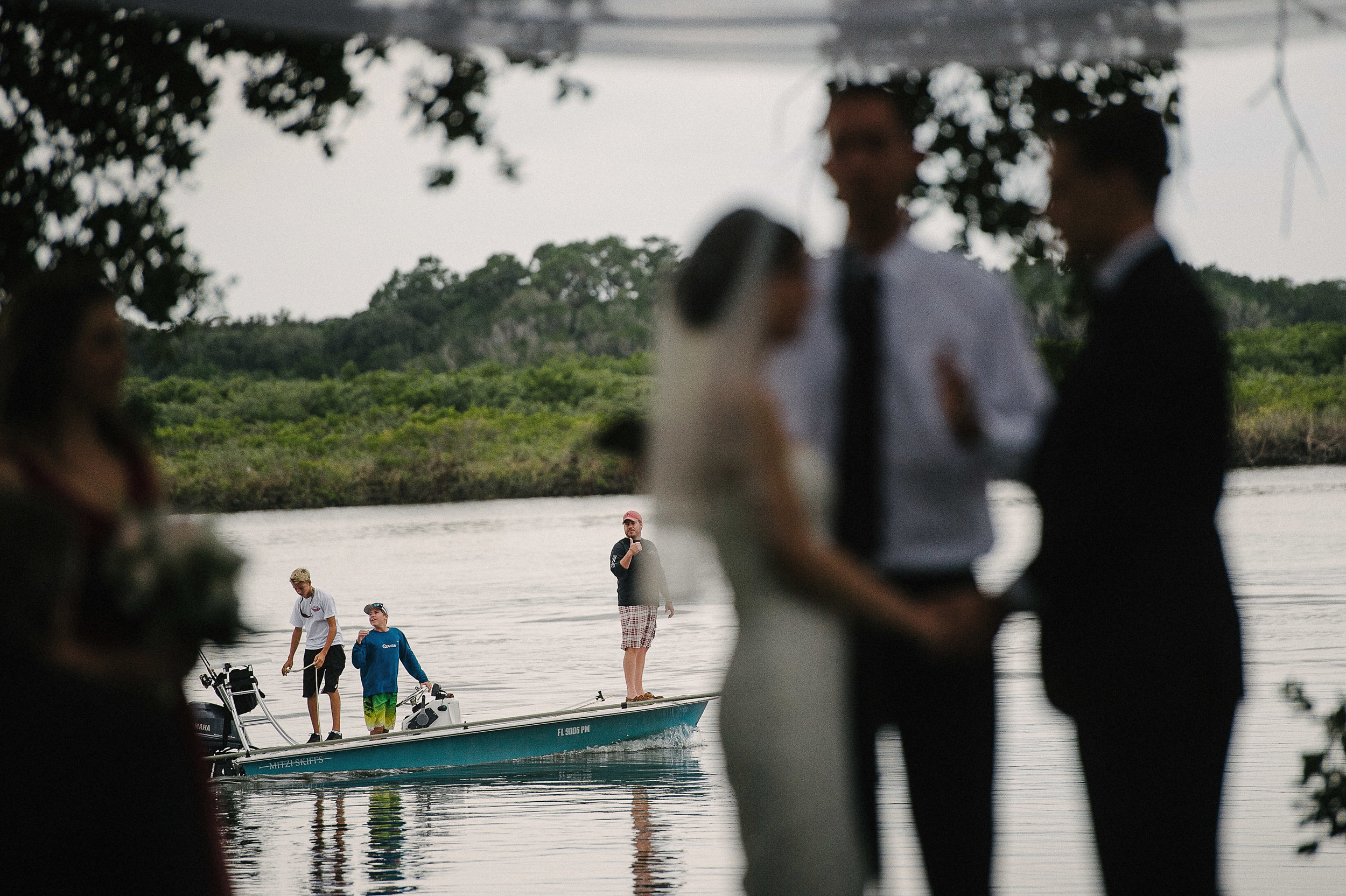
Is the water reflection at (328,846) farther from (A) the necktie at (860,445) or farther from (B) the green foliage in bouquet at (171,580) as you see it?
(A) the necktie at (860,445)

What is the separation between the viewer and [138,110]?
4293 millimetres

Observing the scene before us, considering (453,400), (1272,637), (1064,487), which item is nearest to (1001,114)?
(1064,487)

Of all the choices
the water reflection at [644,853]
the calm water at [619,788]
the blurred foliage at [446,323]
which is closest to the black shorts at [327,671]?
the calm water at [619,788]

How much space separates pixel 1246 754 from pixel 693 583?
35.8ft

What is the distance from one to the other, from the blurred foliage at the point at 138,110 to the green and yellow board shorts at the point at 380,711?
9251 mm

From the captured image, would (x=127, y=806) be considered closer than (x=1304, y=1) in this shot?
Yes

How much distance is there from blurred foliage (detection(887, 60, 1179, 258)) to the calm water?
109 centimetres

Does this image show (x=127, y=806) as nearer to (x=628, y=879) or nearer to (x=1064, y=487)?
(x=1064, y=487)

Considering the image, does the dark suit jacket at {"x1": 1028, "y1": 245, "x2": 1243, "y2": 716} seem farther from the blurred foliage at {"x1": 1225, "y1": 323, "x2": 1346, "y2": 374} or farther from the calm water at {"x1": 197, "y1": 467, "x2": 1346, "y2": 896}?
the blurred foliage at {"x1": 1225, "y1": 323, "x2": 1346, "y2": 374}

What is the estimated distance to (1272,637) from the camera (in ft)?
68.2

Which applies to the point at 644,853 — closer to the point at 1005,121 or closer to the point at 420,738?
the point at 420,738

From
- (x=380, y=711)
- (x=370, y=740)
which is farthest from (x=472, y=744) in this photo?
(x=380, y=711)

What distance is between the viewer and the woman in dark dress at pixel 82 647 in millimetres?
2551

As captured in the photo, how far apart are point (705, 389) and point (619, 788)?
9.71m
